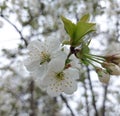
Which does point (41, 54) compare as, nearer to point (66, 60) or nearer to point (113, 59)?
point (66, 60)

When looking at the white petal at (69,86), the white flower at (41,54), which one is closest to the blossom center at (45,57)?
the white flower at (41,54)

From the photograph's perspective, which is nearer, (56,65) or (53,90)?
(56,65)

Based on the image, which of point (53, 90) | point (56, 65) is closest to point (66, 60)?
point (56, 65)

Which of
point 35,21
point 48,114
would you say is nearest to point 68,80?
point 35,21

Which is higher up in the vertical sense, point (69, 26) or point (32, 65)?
point (69, 26)

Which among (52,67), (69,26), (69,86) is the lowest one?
(69,86)

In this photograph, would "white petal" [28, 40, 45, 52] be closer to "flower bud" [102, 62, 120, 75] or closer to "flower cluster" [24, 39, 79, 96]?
"flower cluster" [24, 39, 79, 96]

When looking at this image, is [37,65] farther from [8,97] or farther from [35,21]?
[8,97]
